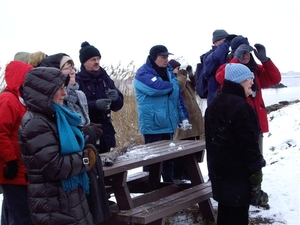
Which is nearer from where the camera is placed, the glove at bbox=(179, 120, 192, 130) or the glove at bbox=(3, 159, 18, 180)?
the glove at bbox=(3, 159, 18, 180)

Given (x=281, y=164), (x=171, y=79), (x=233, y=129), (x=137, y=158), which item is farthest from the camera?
(x=281, y=164)

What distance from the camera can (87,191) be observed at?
3191 mm

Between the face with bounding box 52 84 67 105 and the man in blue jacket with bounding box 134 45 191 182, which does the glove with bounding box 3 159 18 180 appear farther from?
the man in blue jacket with bounding box 134 45 191 182

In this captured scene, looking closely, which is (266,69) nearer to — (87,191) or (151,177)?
(151,177)

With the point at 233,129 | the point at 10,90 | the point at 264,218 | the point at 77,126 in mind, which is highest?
the point at 10,90

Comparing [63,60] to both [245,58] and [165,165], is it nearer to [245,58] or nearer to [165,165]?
[245,58]

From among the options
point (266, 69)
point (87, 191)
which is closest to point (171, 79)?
point (266, 69)

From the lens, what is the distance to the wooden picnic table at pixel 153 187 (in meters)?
3.71

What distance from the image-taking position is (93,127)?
351cm

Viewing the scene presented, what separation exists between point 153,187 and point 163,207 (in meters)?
1.29

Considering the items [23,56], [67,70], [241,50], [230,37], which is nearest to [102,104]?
[67,70]

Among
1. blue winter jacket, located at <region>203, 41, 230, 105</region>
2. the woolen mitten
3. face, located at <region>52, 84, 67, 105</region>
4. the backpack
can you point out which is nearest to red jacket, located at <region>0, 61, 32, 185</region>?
face, located at <region>52, 84, 67, 105</region>

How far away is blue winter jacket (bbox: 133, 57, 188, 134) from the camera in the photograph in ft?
17.2

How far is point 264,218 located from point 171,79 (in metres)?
2.03
